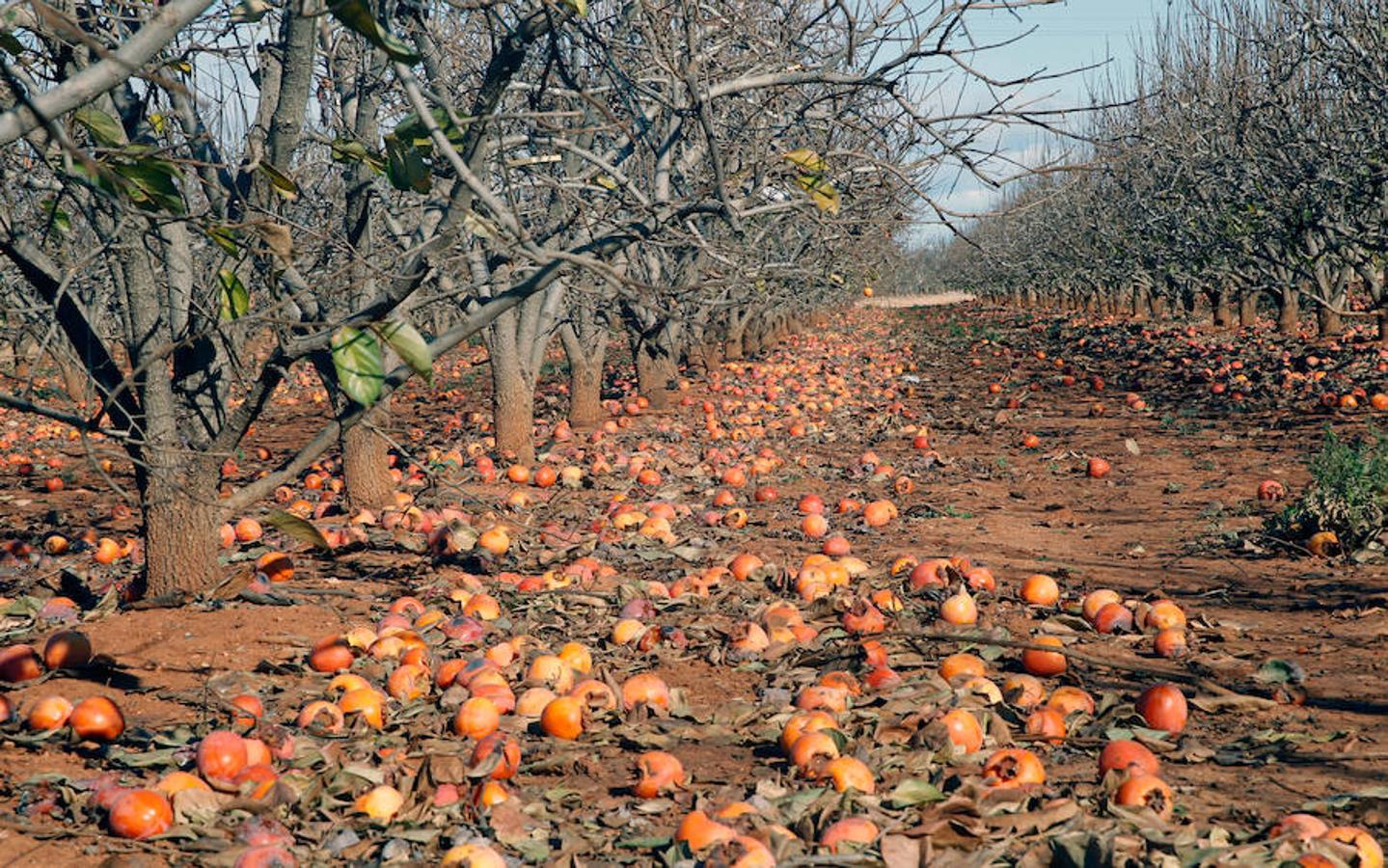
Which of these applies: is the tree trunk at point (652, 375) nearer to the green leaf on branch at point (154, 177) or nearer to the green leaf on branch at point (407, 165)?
the green leaf on branch at point (407, 165)

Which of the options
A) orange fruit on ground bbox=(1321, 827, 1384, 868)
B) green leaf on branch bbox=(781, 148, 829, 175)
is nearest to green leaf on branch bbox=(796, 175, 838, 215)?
green leaf on branch bbox=(781, 148, 829, 175)

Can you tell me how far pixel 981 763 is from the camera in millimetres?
3232

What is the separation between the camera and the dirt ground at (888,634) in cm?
303

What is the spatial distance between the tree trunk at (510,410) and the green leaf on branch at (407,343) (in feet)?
21.0

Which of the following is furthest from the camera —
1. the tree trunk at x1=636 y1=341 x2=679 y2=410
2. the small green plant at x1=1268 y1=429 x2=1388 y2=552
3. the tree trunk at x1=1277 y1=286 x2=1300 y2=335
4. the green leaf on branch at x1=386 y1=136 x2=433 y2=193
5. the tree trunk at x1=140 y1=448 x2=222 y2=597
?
the tree trunk at x1=1277 y1=286 x2=1300 y2=335

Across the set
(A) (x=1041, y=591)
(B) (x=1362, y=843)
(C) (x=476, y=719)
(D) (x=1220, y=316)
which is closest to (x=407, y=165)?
(C) (x=476, y=719)

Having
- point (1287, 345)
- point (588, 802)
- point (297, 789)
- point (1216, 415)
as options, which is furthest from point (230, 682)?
point (1287, 345)

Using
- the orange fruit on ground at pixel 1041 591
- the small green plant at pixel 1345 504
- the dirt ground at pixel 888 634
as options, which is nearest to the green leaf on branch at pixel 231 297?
the dirt ground at pixel 888 634

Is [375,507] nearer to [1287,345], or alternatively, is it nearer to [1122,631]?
[1122,631]

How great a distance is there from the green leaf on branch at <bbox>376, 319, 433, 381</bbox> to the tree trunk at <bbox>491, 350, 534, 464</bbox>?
21.0 ft

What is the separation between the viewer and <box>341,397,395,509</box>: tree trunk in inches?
297

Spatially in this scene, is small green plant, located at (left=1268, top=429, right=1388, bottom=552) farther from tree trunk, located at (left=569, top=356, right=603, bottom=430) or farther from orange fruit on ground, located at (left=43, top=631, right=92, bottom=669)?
tree trunk, located at (left=569, top=356, right=603, bottom=430)

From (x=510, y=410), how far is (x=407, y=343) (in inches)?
256

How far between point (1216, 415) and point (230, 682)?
1057 cm
